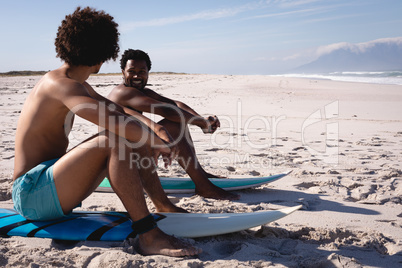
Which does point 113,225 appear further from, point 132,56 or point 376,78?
point 376,78

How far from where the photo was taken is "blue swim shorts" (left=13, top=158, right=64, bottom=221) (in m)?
1.83

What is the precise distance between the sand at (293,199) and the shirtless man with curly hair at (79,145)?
208 millimetres

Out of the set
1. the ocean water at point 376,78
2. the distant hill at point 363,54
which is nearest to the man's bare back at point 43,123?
the ocean water at point 376,78

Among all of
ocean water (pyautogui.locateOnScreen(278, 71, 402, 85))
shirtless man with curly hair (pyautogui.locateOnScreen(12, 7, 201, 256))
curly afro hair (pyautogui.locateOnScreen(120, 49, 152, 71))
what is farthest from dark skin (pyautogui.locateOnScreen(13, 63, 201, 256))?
ocean water (pyautogui.locateOnScreen(278, 71, 402, 85))

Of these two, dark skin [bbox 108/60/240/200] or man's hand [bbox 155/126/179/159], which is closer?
man's hand [bbox 155/126/179/159]

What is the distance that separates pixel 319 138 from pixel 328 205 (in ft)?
8.77

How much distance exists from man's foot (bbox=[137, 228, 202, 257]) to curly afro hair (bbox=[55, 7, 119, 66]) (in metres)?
1.00

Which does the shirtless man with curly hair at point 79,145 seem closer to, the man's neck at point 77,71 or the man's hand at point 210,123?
the man's neck at point 77,71

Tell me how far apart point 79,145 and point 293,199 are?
1.86 meters

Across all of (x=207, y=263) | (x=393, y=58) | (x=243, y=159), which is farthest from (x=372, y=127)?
(x=393, y=58)

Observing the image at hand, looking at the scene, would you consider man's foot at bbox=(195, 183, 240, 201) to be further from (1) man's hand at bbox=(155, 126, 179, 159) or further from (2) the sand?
(1) man's hand at bbox=(155, 126, 179, 159)

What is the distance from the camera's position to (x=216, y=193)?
2.96 meters

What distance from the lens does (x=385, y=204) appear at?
278 cm

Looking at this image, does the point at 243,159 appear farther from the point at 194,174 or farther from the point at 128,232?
the point at 128,232
